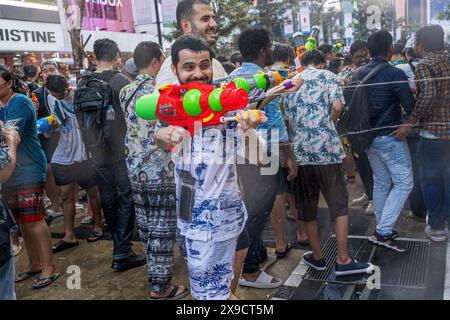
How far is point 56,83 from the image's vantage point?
→ 4445 mm

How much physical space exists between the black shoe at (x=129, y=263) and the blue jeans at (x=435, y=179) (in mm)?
2780

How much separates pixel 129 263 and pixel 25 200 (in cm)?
109

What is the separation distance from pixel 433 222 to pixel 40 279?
12.0 ft

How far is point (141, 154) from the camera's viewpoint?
3.29 meters

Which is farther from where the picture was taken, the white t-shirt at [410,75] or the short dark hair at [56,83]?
the short dark hair at [56,83]

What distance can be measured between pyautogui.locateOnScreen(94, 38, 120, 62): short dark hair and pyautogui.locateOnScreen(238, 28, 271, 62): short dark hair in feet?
4.26

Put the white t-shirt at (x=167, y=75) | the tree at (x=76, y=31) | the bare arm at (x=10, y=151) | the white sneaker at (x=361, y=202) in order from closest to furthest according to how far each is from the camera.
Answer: the bare arm at (x=10, y=151) < the white t-shirt at (x=167, y=75) < the white sneaker at (x=361, y=202) < the tree at (x=76, y=31)

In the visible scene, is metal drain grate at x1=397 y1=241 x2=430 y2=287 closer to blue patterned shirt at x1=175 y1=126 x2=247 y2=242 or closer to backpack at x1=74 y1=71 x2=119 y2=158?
blue patterned shirt at x1=175 y1=126 x2=247 y2=242

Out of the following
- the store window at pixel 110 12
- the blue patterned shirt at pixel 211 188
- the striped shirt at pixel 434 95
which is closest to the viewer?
the blue patterned shirt at pixel 211 188

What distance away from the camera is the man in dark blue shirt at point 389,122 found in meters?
3.84

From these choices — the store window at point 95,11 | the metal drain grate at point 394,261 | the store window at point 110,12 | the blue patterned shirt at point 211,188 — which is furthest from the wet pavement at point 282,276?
the store window at point 110,12

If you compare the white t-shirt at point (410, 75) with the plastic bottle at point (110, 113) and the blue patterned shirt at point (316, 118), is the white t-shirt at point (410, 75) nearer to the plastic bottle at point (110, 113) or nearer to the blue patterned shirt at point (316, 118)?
the blue patterned shirt at point (316, 118)

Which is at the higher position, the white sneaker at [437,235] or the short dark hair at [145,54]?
the short dark hair at [145,54]
